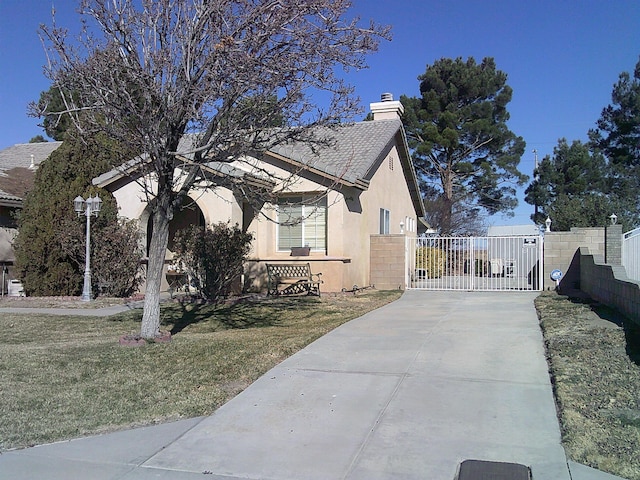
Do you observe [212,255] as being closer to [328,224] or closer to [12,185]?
[328,224]

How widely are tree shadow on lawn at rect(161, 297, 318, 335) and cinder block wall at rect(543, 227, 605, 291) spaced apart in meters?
6.98

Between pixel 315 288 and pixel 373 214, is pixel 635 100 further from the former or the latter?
pixel 315 288

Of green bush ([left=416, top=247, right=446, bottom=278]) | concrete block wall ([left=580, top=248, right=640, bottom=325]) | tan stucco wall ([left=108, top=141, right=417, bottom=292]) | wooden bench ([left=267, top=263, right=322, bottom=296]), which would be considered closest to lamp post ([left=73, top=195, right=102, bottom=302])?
tan stucco wall ([left=108, top=141, right=417, bottom=292])

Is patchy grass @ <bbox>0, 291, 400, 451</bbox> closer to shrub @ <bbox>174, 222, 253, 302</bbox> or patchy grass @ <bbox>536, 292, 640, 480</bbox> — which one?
shrub @ <bbox>174, 222, 253, 302</bbox>

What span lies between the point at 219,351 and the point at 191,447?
3.34 meters

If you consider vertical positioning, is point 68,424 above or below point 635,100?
below

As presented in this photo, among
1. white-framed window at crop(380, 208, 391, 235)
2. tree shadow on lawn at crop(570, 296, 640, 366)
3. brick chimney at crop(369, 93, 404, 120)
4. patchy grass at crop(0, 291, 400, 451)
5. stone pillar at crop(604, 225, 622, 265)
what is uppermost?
brick chimney at crop(369, 93, 404, 120)

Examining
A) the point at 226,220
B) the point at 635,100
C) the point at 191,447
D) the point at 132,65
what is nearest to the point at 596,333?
the point at 191,447

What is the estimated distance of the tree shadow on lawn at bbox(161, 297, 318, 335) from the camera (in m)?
11.4

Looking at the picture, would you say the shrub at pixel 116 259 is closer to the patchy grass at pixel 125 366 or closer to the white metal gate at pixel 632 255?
the patchy grass at pixel 125 366

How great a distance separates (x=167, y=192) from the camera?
9.05 metres

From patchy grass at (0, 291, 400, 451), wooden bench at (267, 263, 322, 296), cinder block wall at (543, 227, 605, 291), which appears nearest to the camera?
patchy grass at (0, 291, 400, 451)

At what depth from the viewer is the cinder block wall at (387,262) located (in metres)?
17.8

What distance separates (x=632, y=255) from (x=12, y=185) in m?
18.6
